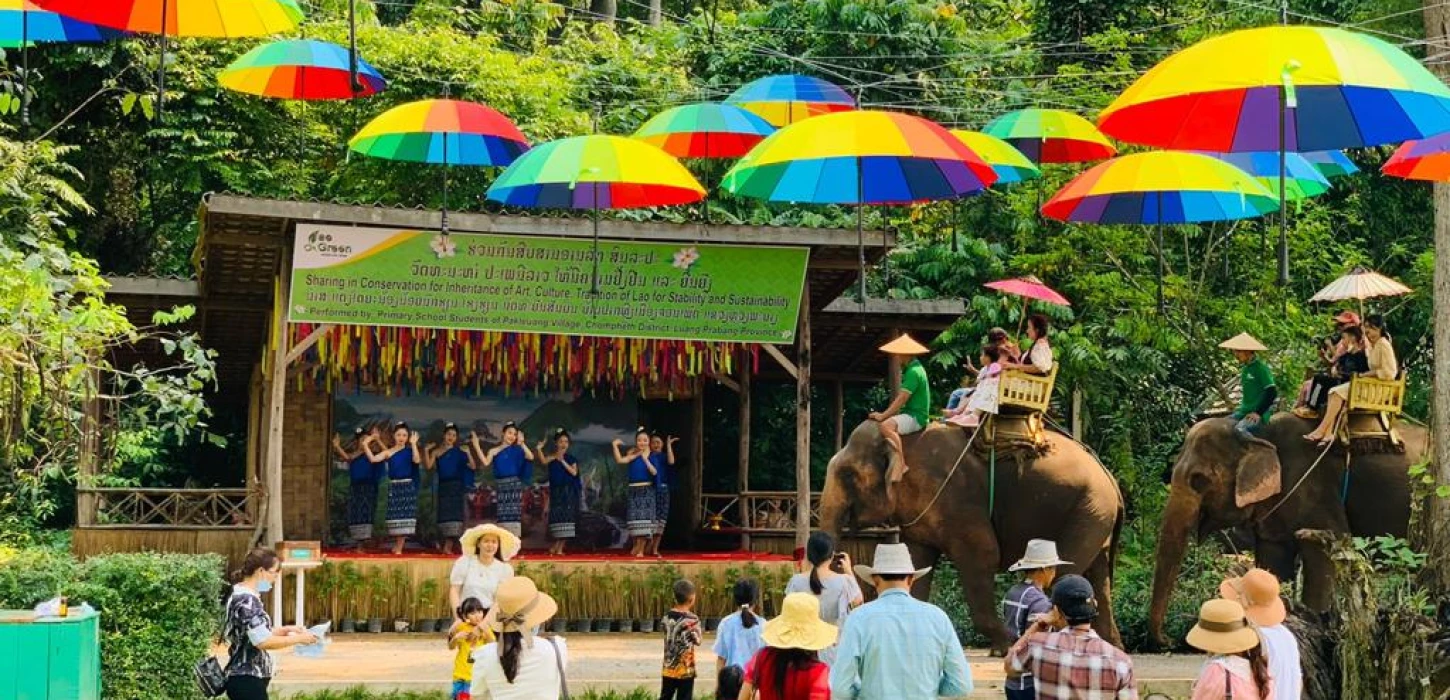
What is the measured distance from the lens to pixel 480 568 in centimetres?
1116

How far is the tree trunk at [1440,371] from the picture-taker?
11.6m

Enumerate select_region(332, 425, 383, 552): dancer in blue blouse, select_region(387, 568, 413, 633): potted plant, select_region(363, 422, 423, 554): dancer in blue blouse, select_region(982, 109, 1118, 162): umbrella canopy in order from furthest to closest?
select_region(332, 425, 383, 552): dancer in blue blouse → select_region(363, 422, 423, 554): dancer in blue blouse → select_region(982, 109, 1118, 162): umbrella canopy → select_region(387, 568, 413, 633): potted plant

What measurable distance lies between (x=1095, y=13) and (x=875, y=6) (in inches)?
105

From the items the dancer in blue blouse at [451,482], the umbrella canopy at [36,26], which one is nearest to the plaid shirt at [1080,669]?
the umbrella canopy at [36,26]

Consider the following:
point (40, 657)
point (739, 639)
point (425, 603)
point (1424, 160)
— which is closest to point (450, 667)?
point (425, 603)

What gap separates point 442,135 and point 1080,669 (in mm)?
11117

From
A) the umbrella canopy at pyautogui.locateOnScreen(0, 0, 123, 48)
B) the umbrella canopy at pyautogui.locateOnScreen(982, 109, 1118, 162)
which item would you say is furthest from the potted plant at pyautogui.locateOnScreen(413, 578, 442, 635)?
the umbrella canopy at pyautogui.locateOnScreen(0, 0, 123, 48)

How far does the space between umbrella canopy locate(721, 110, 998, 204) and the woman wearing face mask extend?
597 cm

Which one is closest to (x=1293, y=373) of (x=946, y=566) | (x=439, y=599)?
(x=946, y=566)

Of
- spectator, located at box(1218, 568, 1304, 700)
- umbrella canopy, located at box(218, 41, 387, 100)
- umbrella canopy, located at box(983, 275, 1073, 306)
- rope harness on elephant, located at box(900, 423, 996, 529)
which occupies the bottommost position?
spectator, located at box(1218, 568, 1304, 700)

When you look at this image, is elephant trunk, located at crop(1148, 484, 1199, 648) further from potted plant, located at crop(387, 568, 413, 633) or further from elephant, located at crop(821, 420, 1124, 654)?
potted plant, located at crop(387, 568, 413, 633)

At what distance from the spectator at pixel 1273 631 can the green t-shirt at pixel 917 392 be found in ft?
21.7

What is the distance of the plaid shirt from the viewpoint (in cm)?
723

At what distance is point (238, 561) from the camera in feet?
57.6
